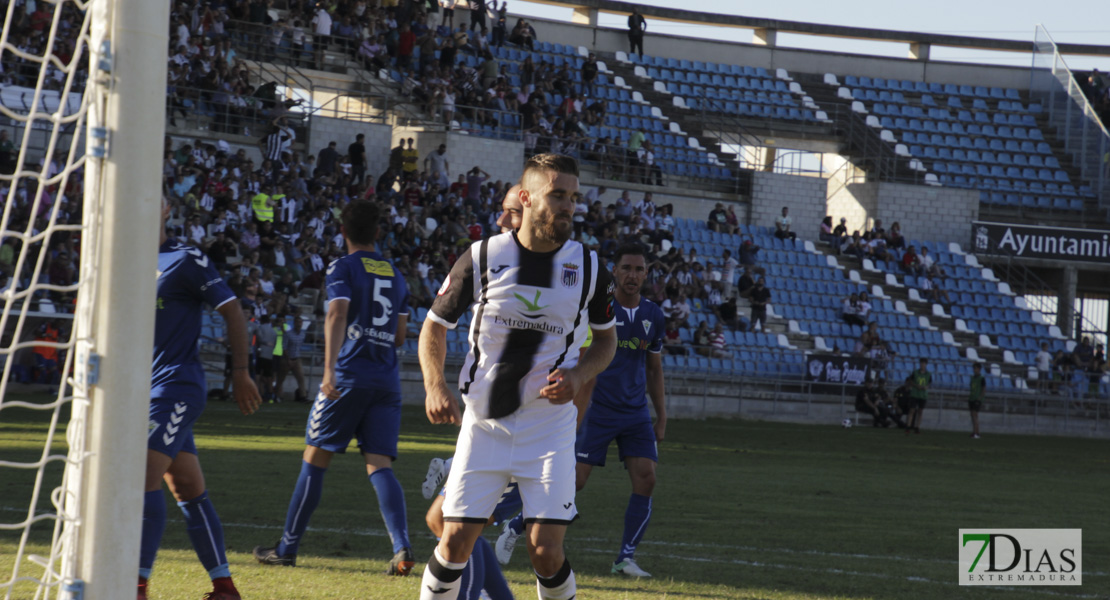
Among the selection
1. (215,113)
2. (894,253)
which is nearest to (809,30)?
(894,253)

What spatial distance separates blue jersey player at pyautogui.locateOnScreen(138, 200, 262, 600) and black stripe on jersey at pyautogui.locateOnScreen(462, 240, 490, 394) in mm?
1222

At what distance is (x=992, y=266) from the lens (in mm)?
36219

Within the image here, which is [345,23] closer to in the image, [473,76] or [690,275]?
[473,76]

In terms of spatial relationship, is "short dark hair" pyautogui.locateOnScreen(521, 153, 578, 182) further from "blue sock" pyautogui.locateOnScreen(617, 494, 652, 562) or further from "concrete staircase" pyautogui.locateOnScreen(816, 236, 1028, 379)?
"concrete staircase" pyautogui.locateOnScreen(816, 236, 1028, 379)

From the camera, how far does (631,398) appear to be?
25.4 feet

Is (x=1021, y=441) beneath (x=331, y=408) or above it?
beneath

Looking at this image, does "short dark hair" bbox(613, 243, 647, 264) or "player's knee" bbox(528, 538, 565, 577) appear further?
→ "short dark hair" bbox(613, 243, 647, 264)

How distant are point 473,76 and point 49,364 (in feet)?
55.0

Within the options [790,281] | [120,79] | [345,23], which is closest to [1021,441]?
[790,281]

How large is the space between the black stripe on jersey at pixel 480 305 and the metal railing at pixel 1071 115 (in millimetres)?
37289

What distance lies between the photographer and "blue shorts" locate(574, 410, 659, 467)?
7672 mm

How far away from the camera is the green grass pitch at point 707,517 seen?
6.66 metres

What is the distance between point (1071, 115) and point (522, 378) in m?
39.7

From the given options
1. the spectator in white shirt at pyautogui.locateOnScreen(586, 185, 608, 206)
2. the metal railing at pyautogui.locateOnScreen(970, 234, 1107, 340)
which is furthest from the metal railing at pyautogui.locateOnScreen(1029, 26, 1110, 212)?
the spectator in white shirt at pyautogui.locateOnScreen(586, 185, 608, 206)
